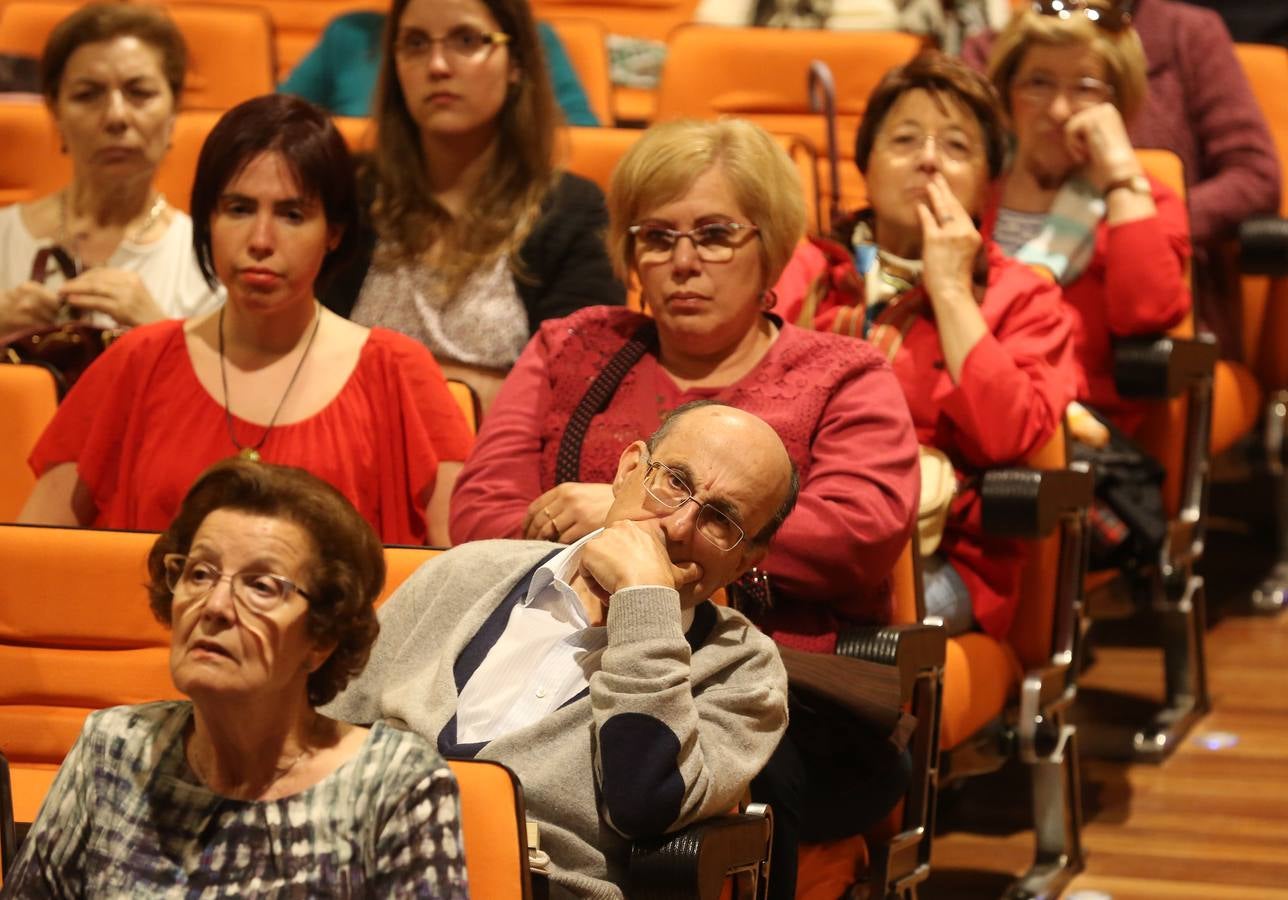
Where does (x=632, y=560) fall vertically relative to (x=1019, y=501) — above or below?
above

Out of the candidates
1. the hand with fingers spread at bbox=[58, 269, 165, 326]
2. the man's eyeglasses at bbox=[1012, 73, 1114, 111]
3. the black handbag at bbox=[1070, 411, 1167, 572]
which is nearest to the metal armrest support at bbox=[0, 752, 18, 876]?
the hand with fingers spread at bbox=[58, 269, 165, 326]

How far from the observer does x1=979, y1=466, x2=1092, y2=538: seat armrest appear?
98.1 inches

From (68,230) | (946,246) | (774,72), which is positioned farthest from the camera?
(774,72)

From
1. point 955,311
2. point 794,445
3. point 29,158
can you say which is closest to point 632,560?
point 794,445

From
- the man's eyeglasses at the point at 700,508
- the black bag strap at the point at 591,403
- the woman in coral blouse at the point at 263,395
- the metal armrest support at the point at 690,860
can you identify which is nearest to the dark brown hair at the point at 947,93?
the black bag strap at the point at 591,403

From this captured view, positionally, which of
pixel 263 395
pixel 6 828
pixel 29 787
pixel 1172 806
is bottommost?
pixel 1172 806

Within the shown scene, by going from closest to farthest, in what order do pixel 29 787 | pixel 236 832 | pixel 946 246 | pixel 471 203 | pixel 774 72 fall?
pixel 236 832, pixel 29 787, pixel 946 246, pixel 471 203, pixel 774 72

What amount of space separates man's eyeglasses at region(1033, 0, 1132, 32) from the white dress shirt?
171 centimetres

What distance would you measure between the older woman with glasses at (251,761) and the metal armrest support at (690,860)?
0.21 metres

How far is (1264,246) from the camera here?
11.6 ft

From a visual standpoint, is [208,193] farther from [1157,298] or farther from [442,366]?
[1157,298]

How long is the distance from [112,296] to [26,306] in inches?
5.0

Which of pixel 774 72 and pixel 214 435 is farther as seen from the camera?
pixel 774 72

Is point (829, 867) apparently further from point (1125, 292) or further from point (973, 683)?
point (1125, 292)
